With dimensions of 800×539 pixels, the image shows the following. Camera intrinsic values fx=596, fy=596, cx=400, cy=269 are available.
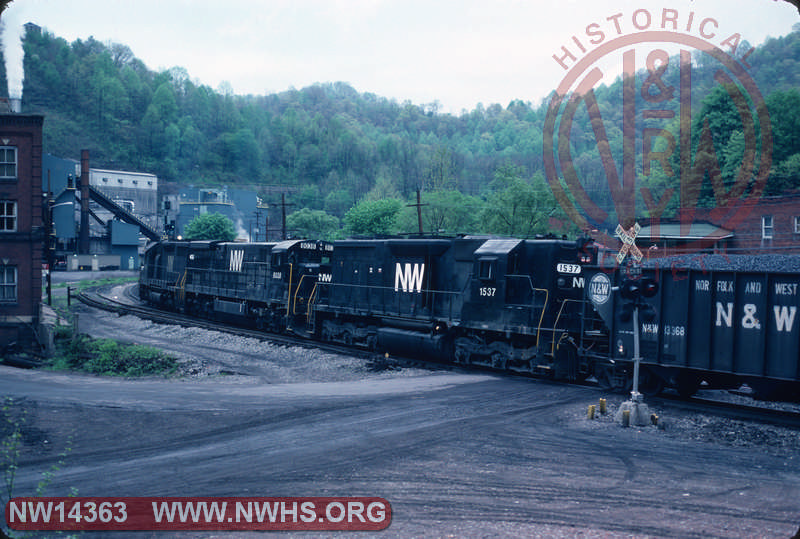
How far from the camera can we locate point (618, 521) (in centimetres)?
774

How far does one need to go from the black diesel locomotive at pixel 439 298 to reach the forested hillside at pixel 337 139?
32.1 m

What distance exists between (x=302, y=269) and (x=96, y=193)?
45706 millimetres

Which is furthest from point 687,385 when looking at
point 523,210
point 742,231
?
point 523,210

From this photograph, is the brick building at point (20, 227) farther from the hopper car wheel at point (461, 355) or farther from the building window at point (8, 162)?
the hopper car wheel at point (461, 355)

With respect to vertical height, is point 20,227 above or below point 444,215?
below

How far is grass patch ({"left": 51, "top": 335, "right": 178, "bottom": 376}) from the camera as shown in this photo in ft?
72.9

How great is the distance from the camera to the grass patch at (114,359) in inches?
875

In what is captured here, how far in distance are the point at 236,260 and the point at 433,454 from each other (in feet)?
78.4

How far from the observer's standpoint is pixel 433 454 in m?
10.6

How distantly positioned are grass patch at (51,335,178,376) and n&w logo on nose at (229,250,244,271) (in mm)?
7706

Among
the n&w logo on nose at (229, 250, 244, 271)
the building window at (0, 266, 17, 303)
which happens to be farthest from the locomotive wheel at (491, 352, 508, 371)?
the building window at (0, 266, 17, 303)

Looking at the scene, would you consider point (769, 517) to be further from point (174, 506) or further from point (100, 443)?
point (100, 443)
